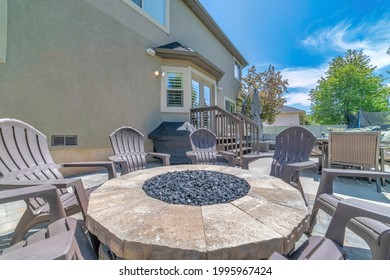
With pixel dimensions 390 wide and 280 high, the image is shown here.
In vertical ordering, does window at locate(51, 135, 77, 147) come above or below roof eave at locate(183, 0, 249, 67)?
below

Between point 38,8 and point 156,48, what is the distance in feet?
10.0

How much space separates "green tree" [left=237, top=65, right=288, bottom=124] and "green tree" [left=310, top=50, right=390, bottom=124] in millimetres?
8413

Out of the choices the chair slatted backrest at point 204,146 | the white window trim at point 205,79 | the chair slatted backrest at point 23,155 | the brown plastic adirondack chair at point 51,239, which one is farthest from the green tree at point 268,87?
the brown plastic adirondack chair at point 51,239

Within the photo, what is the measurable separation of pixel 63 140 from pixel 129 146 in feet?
6.74

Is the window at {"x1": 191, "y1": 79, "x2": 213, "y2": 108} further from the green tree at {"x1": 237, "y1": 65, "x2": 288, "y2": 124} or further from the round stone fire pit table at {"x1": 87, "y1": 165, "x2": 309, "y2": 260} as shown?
the green tree at {"x1": 237, "y1": 65, "x2": 288, "y2": 124}

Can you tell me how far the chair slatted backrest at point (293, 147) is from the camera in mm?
2660

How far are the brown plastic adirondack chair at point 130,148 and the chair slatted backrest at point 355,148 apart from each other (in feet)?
12.4

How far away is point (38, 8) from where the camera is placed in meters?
3.71

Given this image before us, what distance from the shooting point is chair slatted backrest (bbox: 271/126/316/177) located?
8.73ft

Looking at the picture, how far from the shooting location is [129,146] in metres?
3.29

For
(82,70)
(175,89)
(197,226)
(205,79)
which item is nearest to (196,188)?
(197,226)

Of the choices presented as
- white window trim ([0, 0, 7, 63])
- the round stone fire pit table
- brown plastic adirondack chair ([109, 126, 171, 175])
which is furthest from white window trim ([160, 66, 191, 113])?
the round stone fire pit table
